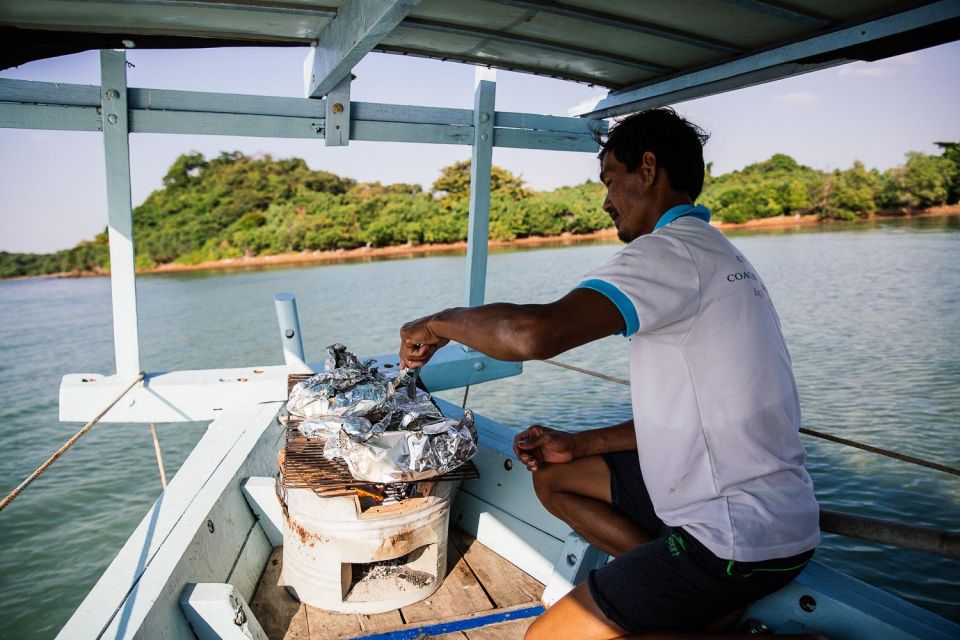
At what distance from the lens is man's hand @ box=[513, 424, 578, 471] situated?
206cm

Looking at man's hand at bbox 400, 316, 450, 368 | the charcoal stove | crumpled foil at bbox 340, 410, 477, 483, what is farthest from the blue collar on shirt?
the charcoal stove

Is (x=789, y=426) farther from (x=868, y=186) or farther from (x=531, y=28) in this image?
(x=868, y=186)

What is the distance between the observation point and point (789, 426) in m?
1.36

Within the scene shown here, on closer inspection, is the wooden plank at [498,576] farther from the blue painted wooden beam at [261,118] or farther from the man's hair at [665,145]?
the blue painted wooden beam at [261,118]

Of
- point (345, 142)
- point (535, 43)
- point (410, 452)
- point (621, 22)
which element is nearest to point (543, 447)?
point (410, 452)

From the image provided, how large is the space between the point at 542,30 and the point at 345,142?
4.12 feet

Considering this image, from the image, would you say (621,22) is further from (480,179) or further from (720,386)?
(720,386)

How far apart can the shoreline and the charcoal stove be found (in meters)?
28.6

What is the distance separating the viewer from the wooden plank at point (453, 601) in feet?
7.31

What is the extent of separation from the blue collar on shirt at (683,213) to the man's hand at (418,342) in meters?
0.67

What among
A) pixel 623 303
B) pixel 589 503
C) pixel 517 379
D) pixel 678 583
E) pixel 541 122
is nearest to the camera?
pixel 623 303

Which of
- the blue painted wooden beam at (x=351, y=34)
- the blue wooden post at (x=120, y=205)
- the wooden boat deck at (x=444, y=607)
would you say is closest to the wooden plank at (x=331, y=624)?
the wooden boat deck at (x=444, y=607)

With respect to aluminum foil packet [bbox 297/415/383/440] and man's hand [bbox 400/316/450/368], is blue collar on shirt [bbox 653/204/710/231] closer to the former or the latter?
man's hand [bbox 400/316/450/368]

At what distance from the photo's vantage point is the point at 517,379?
10.6 metres
